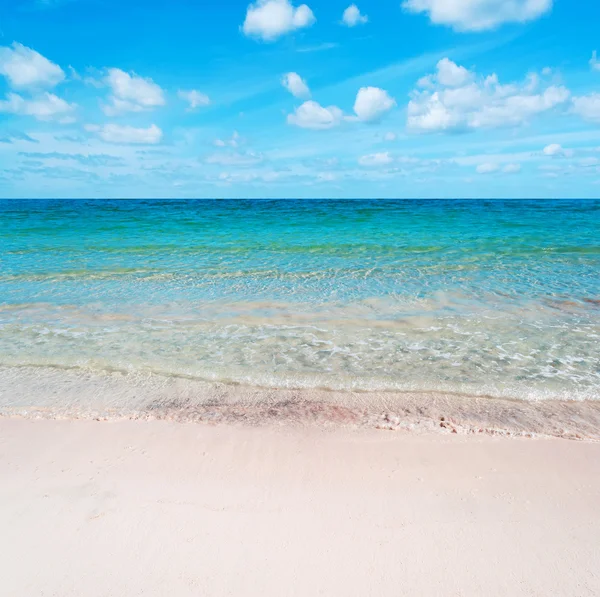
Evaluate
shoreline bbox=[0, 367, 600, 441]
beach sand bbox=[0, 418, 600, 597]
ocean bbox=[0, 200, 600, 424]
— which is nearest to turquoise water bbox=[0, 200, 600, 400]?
ocean bbox=[0, 200, 600, 424]

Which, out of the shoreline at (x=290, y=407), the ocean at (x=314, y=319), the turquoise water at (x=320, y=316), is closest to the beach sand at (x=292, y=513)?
the shoreline at (x=290, y=407)

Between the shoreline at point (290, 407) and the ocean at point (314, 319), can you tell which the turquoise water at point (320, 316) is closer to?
the ocean at point (314, 319)

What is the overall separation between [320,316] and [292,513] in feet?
16.1

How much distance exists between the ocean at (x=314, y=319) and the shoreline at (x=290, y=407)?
0.37ft

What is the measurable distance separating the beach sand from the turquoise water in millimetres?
1380

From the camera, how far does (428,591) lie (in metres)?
2.48

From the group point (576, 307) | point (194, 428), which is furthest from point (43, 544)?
point (576, 307)

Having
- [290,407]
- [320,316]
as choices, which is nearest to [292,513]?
[290,407]

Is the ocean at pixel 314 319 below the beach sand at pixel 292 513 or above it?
below

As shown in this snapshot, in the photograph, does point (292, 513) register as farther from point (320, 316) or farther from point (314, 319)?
point (320, 316)

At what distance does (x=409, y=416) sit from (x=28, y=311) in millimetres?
7268

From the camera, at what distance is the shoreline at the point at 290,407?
4203 millimetres

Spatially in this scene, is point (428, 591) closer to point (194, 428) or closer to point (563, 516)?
point (563, 516)

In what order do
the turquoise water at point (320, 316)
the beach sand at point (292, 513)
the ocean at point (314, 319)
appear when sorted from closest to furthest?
the beach sand at point (292, 513) → the ocean at point (314, 319) → the turquoise water at point (320, 316)
